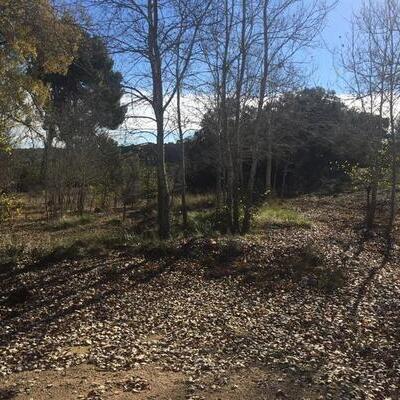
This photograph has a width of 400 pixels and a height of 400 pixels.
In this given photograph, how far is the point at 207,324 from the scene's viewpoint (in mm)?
7418

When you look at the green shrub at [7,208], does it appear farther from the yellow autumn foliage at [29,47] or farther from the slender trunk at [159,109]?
the slender trunk at [159,109]

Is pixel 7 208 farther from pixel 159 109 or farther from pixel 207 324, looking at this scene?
pixel 207 324

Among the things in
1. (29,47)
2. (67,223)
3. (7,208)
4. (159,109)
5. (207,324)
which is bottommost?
(207,324)

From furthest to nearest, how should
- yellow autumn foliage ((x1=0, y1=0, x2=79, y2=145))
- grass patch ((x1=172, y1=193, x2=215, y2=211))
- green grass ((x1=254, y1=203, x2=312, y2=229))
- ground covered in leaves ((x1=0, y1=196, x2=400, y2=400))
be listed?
1. grass patch ((x1=172, y1=193, x2=215, y2=211))
2. green grass ((x1=254, y1=203, x2=312, y2=229))
3. yellow autumn foliage ((x1=0, y1=0, x2=79, y2=145))
4. ground covered in leaves ((x1=0, y1=196, x2=400, y2=400))

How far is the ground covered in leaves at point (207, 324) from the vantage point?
18.0 ft

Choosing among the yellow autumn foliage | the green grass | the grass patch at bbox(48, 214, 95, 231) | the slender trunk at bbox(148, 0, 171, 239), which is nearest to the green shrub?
the yellow autumn foliage

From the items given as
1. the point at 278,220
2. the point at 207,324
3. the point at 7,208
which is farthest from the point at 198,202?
the point at 207,324

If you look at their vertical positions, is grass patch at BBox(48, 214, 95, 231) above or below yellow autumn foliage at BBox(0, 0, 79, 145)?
below

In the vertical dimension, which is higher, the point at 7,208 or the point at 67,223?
the point at 7,208

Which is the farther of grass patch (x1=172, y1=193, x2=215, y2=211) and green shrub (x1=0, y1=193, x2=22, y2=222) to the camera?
grass patch (x1=172, y1=193, x2=215, y2=211)

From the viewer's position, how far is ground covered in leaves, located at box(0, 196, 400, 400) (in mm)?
5492

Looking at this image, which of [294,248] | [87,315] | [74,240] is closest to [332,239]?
[294,248]

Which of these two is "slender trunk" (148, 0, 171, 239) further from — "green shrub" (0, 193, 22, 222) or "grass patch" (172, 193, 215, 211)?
"grass patch" (172, 193, 215, 211)

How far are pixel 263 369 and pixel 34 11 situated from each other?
279 inches
